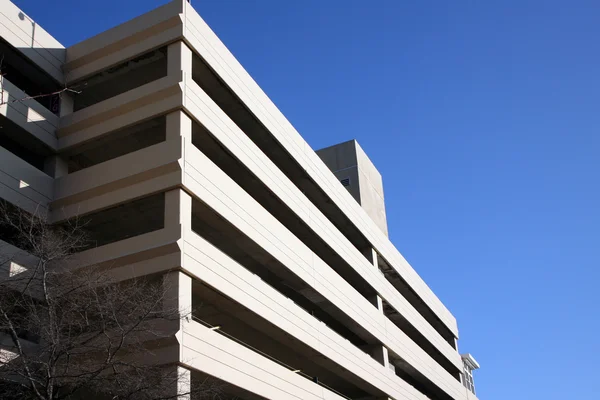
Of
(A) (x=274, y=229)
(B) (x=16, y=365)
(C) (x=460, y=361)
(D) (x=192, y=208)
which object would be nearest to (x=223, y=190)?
(D) (x=192, y=208)

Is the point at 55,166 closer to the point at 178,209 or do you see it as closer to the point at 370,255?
the point at 178,209

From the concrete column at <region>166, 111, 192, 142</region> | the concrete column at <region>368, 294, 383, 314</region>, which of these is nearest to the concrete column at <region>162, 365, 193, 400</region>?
the concrete column at <region>166, 111, 192, 142</region>

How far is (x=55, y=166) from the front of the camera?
108 feet

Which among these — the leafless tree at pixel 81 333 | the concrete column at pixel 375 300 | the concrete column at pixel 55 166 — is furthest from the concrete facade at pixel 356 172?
the leafless tree at pixel 81 333

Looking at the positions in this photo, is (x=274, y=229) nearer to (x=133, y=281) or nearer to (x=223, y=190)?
(x=223, y=190)

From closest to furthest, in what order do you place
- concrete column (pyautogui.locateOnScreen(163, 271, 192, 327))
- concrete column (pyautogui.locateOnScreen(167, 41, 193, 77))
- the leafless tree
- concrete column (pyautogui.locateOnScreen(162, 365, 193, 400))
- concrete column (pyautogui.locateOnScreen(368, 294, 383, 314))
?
the leafless tree → concrete column (pyautogui.locateOnScreen(162, 365, 193, 400)) → concrete column (pyautogui.locateOnScreen(163, 271, 192, 327)) → concrete column (pyautogui.locateOnScreen(167, 41, 193, 77)) → concrete column (pyautogui.locateOnScreen(368, 294, 383, 314))

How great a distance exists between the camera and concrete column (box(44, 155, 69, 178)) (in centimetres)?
3285

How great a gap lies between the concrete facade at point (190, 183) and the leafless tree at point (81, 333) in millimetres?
1037

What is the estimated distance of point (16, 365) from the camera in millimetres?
22969

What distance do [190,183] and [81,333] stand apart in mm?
7903

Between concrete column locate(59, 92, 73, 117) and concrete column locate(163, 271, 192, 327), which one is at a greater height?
concrete column locate(59, 92, 73, 117)

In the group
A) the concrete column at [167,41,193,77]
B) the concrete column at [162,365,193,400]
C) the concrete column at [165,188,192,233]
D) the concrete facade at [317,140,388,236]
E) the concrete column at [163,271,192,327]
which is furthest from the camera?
the concrete facade at [317,140,388,236]

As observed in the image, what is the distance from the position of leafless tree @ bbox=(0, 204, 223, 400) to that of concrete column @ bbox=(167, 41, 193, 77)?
8276 millimetres

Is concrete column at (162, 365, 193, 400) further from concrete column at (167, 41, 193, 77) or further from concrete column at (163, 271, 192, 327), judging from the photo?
concrete column at (167, 41, 193, 77)
